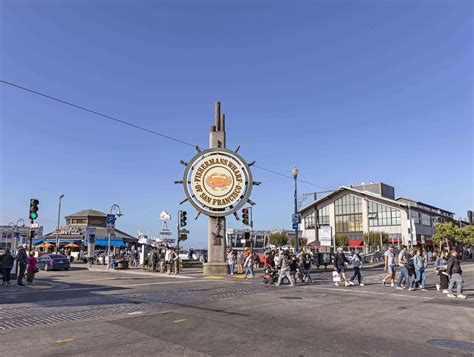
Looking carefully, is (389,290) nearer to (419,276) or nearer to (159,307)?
(419,276)

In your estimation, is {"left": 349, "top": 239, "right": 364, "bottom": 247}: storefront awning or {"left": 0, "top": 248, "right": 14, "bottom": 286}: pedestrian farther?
{"left": 349, "top": 239, "right": 364, "bottom": 247}: storefront awning

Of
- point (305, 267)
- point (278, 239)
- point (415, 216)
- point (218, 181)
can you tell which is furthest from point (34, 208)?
point (278, 239)

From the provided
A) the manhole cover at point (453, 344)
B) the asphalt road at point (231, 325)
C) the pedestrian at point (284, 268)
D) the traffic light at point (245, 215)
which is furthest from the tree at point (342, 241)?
the manhole cover at point (453, 344)

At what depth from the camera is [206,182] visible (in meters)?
27.3

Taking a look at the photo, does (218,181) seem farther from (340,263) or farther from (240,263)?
(340,263)

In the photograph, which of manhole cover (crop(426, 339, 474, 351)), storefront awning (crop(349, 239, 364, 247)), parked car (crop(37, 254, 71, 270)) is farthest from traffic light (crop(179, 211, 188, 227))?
storefront awning (crop(349, 239, 364, 247))

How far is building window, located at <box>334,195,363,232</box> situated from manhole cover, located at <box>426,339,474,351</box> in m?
70.6

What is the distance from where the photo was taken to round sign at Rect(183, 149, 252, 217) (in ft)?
89.0

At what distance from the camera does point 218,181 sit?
27359 mm

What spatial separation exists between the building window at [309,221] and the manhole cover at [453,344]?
74750 millimetres

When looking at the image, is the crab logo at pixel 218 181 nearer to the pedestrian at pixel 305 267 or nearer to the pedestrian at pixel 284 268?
the pedestrian at pixel 305 267

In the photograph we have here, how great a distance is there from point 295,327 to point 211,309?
3.21 m

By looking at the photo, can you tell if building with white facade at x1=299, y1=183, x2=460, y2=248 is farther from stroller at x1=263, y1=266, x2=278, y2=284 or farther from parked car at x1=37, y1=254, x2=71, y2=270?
stroller at x1=263, y1=266, x2=278, y2=284

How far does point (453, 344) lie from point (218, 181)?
20.7m
